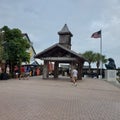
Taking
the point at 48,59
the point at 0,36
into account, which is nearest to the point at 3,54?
the point at 0,36

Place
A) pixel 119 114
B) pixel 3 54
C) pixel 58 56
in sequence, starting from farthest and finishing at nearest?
pixel 58 56
pixel 3 54
pixel 119 114

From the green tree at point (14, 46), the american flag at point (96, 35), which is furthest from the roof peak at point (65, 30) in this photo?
the green tree at point (14, 46)

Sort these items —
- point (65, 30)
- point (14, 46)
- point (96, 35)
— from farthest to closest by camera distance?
point (96, 35) < point (65, 30) < point (14, 46)

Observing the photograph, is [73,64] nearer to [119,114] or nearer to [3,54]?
[3,54]

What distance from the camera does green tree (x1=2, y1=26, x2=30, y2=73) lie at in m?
37.1

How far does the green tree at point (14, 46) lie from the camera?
122 feet

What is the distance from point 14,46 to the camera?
122 ft

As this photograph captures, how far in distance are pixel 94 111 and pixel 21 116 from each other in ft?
10.1

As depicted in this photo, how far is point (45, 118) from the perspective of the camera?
9430 millimetres

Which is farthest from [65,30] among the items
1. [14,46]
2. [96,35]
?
[14,46]

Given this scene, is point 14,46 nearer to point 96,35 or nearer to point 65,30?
point 65,30

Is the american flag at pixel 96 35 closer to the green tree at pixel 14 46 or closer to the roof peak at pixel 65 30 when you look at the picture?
the roof peak at pixel 65 30

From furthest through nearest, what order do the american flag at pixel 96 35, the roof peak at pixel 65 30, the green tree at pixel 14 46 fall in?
the american flag at pixel 96 35, the roof peak at pixel 65 30, the green tree at pixel 14 46

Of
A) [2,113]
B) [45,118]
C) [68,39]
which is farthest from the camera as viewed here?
[68,39]
